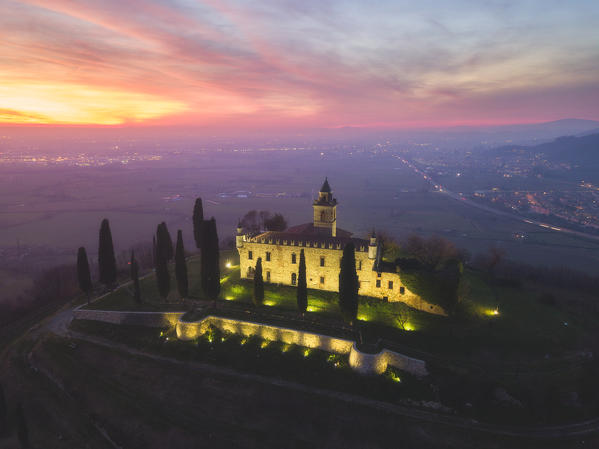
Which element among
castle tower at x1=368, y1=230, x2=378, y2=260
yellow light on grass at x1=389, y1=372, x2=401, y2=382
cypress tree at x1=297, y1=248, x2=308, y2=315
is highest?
castle tower at x1=368, y1=230, x2=378, y2=260

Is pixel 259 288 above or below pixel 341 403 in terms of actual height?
above

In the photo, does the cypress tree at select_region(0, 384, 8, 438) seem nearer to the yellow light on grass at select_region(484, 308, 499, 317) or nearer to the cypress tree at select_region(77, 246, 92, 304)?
the cypress tree at select_region(77, 246, 92, 304)

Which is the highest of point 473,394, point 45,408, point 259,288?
point 259,288

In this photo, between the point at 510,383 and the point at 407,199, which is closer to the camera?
the point at 510,383

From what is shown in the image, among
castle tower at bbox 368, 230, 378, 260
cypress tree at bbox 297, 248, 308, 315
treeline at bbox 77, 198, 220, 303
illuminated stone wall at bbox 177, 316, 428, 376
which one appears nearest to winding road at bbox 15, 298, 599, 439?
illuminated stone wall at bbox 177, 316, 428, 376

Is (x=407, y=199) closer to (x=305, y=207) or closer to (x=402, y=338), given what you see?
(x=305, y=207)

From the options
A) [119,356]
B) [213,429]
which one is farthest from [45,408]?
[213,429]

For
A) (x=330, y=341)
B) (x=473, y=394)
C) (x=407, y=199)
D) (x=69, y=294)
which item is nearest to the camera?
(x=473, y=394)
